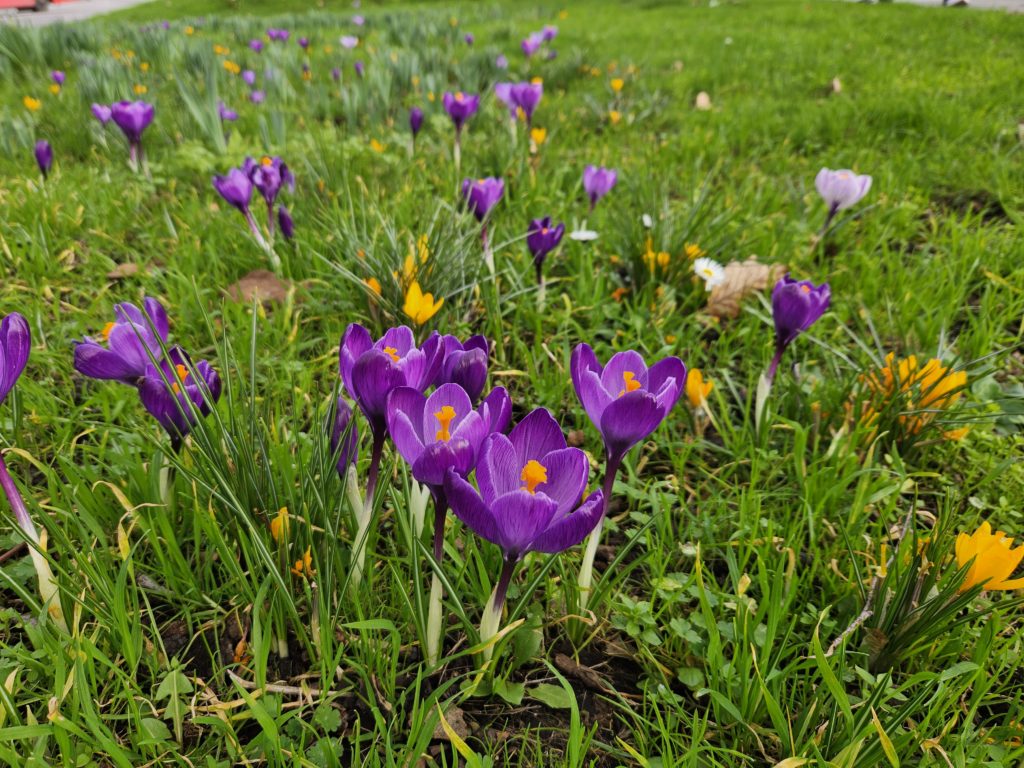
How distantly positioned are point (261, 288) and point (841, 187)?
198cm

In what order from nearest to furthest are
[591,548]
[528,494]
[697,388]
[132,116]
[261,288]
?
[528,494] < [591,548] < [697,388] < [261,288] < [132,116]

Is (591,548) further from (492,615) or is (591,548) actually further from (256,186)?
(256,186)

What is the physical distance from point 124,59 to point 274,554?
610 cm

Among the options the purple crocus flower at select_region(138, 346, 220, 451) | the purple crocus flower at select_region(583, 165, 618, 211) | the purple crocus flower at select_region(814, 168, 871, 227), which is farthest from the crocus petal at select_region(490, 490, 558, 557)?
the purple crocus flower at select_region(814, 168, 871, 227)

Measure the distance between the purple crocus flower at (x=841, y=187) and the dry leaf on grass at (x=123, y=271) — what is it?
2.38 m

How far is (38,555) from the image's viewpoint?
1003 millimetres

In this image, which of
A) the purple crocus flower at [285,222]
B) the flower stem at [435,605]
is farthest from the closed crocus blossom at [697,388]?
the purple crocus flower at [285,222]

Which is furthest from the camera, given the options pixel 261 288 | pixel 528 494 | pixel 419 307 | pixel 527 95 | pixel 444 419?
pixel 527 95

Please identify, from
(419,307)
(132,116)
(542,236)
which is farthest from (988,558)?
(132,116)

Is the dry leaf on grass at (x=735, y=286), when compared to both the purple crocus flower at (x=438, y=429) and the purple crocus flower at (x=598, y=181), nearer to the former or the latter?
the purple crocus flower at (x=598, y=181)

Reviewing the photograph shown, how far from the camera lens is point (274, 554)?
1.10 m

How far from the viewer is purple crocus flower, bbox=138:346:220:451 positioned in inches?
39.6

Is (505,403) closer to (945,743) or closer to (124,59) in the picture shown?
(945,743)

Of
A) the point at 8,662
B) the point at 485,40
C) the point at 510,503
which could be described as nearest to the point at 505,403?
the point at 510,503
